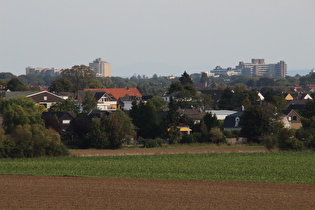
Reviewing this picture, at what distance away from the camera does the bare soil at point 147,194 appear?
84.6ft

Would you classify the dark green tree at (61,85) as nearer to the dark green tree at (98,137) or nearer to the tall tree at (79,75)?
the tall tree at (79,75)

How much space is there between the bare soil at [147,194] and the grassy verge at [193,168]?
3090 millimetres

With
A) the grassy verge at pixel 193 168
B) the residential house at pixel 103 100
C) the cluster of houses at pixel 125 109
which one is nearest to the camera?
the grassy verge at pixel 193 168

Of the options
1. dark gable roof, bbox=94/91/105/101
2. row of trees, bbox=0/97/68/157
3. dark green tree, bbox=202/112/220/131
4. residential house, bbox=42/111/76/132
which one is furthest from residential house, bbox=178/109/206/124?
row of trees, bbox=0/97/68/157

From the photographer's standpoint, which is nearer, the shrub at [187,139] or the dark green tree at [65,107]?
the shrub at [187,139]

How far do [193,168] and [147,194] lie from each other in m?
13.7

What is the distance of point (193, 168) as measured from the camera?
4244 cm

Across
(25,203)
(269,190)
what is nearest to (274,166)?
(269,190)

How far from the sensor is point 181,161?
4909 cm

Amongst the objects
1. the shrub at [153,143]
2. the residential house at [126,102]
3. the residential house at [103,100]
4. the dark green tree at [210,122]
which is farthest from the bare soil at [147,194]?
the residential house at [126,102]

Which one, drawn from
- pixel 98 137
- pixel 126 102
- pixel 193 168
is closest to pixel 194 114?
pixel 98 137

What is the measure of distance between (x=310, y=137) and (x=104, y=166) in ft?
78.9

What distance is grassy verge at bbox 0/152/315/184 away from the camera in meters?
37.0

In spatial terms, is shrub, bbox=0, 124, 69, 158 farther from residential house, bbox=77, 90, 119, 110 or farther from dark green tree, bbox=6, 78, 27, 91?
dark green tree, bbox=6, 78, 27, 91
